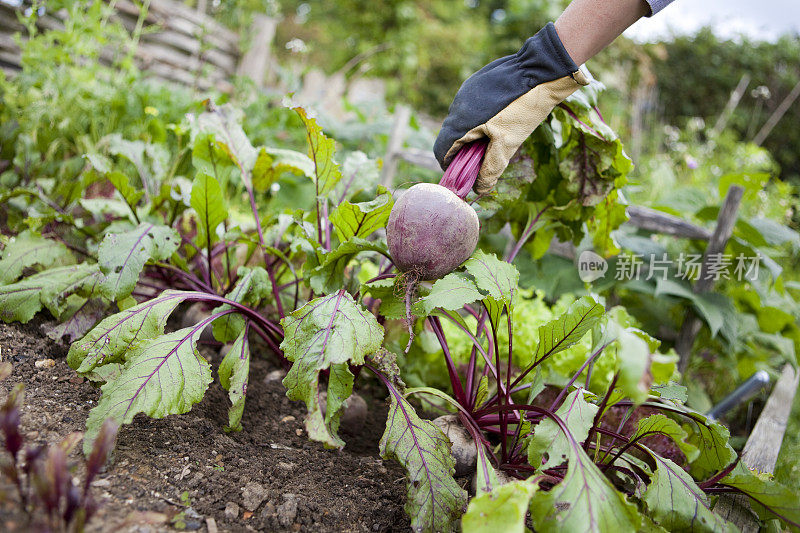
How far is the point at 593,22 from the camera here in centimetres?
139

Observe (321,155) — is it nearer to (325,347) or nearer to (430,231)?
(430,231)

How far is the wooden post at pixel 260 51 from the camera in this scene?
5465 mm

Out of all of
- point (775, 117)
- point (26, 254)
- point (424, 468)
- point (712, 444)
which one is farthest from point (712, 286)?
point (775, 117)

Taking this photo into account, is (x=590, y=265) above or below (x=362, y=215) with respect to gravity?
below

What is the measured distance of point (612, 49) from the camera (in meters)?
7.98

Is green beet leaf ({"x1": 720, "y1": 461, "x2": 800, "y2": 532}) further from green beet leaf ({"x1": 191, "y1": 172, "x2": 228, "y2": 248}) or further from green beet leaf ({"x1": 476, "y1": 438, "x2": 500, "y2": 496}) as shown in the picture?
green beet leaf ({"x1": 191, "y1": 172, "x2": 228, "y2": 248})

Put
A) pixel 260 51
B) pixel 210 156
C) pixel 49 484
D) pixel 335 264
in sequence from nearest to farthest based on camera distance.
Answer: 1. pixel 49 484
2. pixel 335 264
3. pixel 210 156
4. pixel 260 51

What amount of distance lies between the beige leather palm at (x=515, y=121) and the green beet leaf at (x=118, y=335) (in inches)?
36.9

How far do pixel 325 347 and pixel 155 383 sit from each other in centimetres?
40

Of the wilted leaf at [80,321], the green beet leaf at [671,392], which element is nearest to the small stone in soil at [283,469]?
the wilted leaf at [80,321]

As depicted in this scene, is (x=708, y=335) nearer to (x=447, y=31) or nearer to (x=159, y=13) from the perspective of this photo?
(x=159, y=13)

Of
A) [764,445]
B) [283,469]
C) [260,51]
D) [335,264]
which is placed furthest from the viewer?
[260,51]

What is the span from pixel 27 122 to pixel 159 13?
3027 mm

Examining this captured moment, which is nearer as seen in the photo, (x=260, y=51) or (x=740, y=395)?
(x=740, y=395)
